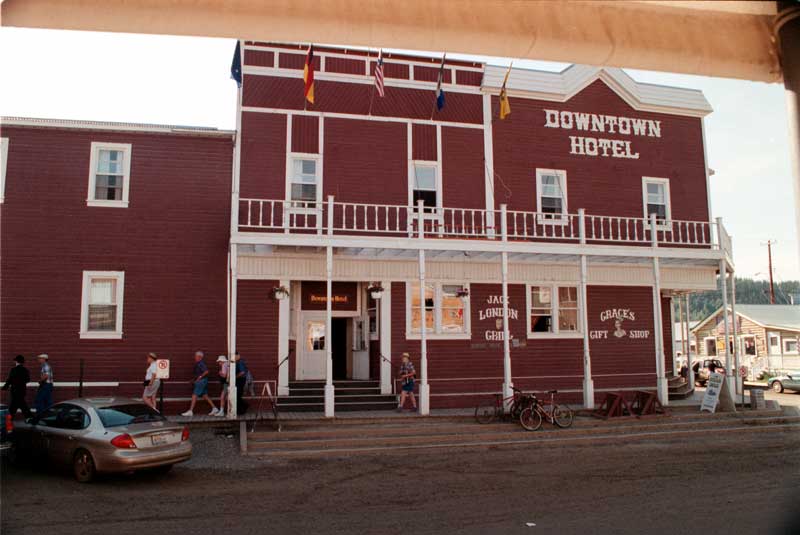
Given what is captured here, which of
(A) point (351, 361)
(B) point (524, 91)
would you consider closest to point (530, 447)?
(A) point (351, 361)

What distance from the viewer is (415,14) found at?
3309 mm

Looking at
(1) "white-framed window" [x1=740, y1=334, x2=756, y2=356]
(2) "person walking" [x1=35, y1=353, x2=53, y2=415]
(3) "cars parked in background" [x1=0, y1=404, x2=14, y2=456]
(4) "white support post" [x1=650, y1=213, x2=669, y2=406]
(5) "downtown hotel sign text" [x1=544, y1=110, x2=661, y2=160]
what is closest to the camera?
(3) "cars parked in background" [x1=0, y1=404, x2=14, y2=456]

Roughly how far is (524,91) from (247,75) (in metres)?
8.33

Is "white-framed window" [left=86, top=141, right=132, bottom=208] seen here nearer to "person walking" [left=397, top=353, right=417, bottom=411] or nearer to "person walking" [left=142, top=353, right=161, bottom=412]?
"person walking" [left=142, top=353, right=161, bottom=412]

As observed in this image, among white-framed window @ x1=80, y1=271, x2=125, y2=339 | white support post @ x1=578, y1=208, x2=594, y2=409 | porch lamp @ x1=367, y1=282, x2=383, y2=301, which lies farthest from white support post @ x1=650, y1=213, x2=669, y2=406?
white-framed window @ x1=80, y1=271, x2=125, y2=339

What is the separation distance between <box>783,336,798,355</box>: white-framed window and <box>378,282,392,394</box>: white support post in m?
34.3

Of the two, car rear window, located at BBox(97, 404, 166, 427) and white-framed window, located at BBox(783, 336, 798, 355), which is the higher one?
white-framed window, located at BBox(783, 336, 798, 355)

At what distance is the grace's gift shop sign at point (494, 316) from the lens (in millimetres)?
18469

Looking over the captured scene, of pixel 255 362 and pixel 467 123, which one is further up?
pixel 467 123

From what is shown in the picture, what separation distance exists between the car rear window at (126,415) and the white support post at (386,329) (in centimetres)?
761

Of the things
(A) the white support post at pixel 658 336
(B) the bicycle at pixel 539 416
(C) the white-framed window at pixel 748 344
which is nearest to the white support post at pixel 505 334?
(B) the bicycle at pixel 539 416

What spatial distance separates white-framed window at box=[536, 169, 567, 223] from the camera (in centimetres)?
1939

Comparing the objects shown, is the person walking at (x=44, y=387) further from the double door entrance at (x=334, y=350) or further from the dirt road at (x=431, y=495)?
the double door entrance at (x=334, y=350)

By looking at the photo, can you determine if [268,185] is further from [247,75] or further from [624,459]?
[624,459]
